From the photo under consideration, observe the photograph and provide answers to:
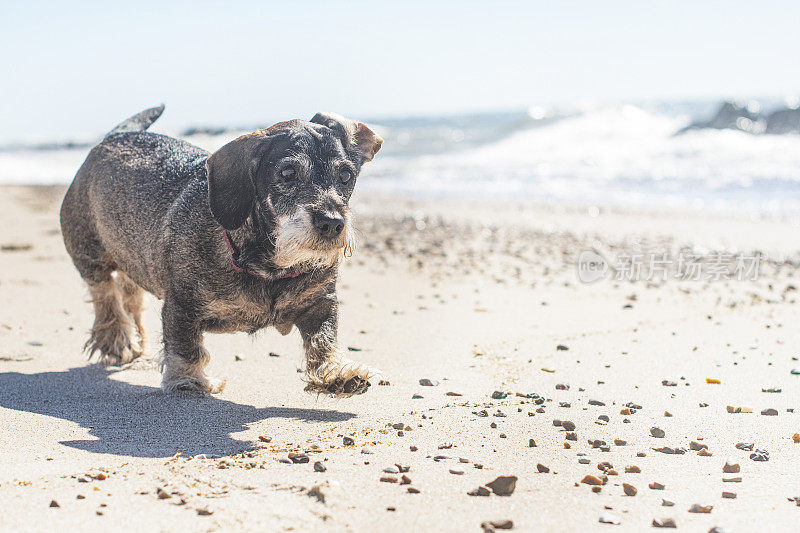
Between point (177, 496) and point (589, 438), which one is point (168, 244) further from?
point (589, 438)

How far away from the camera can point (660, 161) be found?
21594mm

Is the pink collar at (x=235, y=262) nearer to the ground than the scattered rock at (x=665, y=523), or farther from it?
farther from it

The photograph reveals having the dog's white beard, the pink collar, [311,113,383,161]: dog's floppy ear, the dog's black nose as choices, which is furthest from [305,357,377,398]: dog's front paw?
[311,113,383,161]: dog's floppy ear

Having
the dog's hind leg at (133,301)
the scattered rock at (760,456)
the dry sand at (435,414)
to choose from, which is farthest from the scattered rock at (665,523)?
the dog's hind leg at (133,301)

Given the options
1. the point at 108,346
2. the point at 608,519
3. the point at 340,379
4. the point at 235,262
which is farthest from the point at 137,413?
the point at 608,519

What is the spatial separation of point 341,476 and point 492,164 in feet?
74.1

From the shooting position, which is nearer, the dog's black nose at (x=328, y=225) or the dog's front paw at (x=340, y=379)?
the dog's black nose at (x=328, y=225)

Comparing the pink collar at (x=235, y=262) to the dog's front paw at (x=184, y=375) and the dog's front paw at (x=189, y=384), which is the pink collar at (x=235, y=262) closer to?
the dog's front paw at (x=184, y=375)

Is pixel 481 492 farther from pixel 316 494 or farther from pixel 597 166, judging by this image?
pixel 597 166

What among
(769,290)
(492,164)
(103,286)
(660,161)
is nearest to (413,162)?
(492,164)

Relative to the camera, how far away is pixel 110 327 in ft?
18.1

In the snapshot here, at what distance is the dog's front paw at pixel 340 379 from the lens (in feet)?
14.0

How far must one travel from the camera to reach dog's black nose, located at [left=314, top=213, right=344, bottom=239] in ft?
12.3

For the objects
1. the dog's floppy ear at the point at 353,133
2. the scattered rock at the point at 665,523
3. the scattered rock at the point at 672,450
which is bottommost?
the scattered rock at the point at 672,450
